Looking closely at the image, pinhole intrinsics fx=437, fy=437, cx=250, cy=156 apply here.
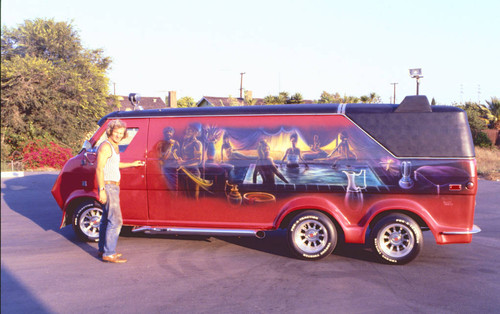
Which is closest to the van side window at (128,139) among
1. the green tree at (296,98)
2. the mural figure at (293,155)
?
the mural figure at (293,155)

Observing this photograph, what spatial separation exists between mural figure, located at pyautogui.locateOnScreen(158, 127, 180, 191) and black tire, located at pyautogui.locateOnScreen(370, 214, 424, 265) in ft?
10.9

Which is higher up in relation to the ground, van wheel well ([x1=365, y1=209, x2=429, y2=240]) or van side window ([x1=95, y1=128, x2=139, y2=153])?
van side window ([x1=95, y1=128, x2=139, y2=153])

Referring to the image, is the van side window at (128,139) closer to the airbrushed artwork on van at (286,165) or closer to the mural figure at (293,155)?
the airbrushed artwork on van at (286,165)

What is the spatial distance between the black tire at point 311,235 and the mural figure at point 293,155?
776 millimetres

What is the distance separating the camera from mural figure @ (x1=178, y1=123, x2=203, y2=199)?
721 centimetres

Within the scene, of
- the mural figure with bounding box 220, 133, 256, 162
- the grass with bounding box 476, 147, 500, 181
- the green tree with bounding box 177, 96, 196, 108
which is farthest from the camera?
the green tree with bounding box 177, 96, 196, 108

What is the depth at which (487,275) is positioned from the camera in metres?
6.09

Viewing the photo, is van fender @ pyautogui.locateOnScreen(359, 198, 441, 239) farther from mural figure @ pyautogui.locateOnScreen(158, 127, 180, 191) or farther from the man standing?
the man standing

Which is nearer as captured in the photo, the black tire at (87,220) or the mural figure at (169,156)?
the mural figure at (169,156)

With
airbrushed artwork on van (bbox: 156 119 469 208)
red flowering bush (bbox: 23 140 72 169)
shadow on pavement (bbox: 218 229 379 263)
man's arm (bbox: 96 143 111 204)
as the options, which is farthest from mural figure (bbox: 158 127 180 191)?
red flowering bush (bbox: 23 140 72 169)

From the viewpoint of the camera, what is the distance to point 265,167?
22.8 ft

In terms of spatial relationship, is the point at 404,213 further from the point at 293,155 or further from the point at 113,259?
the point at 113,259

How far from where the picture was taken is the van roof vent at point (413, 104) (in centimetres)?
654

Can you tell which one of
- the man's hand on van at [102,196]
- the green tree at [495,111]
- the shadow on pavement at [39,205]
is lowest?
the shadow on pavement at [39,205]
